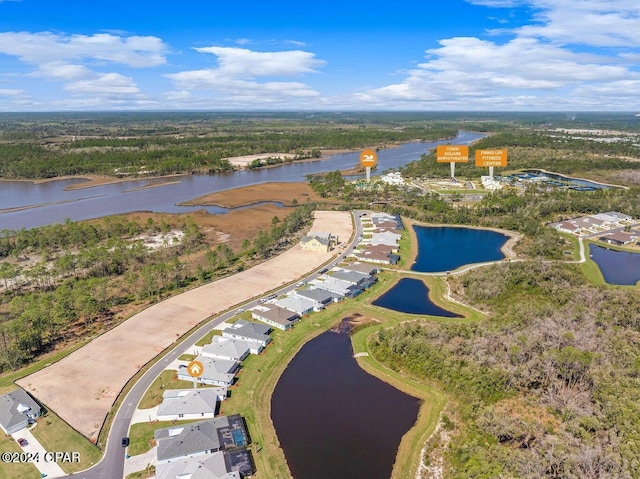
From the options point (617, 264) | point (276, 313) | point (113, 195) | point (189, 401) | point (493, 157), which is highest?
point (493, 157)

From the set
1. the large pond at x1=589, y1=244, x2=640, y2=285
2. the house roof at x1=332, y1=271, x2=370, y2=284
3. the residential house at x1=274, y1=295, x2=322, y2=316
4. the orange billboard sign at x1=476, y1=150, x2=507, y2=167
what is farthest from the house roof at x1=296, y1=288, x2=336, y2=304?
the orange billboard sign at x1=476, y1=150, x2=507, y2=167

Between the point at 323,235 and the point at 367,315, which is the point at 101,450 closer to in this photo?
the point at 367,315

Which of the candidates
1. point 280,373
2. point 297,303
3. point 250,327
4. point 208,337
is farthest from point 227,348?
point 297,303

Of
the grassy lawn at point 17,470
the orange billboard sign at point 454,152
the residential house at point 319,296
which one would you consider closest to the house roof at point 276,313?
the residential house at point 319,296

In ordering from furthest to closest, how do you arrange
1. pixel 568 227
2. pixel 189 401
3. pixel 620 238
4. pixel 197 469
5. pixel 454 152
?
pixel 454 152
pixel 568 227
pixel 620 238
pixel 189 401
pixel 197 469

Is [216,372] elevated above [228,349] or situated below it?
below

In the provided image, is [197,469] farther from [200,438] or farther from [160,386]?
[160,386]

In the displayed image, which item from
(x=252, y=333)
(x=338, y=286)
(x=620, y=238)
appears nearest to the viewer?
(x=252, y=333)

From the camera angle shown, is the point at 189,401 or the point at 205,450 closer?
the point at 205,450
